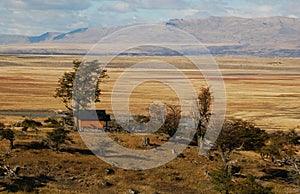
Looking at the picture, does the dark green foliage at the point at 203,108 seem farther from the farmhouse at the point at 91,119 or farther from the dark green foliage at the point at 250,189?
the dark green foliage at the point at 250,189

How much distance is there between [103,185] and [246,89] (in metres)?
130

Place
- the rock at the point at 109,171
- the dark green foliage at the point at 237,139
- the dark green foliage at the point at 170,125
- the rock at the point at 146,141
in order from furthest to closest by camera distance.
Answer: the dark green foliage at the point at 170,125 < the rock at the point at 146,141 < the dark green foliage at the point at 237,139 < the rock at the point at 109,171

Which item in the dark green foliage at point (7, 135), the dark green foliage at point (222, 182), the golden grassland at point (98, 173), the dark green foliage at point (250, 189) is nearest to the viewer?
the dark green foliage at point (250, 189)

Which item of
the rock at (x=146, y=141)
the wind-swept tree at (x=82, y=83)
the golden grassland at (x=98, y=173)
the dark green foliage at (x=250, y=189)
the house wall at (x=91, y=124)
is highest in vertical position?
the wind-swept tree at (x=82, y=83)

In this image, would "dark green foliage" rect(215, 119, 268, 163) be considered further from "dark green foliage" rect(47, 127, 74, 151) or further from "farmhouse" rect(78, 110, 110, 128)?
"dark green foliage" rect(47, 127, 74, 151)

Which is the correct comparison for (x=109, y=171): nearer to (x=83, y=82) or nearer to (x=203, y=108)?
(x=203, y=108)

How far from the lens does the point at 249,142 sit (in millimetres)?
53094

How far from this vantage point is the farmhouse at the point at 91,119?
59844 mm

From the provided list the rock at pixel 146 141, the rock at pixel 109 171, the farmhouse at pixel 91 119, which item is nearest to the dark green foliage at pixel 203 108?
the rock at pixel 146 141

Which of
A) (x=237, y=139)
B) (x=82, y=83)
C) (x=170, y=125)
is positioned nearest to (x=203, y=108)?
(x=170, y=125)

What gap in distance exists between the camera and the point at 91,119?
2371 inches

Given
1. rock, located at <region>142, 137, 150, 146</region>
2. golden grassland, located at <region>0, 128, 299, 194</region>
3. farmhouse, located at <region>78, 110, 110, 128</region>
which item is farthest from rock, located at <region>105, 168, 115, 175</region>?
farmhouse, located at <region>78, 110, 110, 128</region>


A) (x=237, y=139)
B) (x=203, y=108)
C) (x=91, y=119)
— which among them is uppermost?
(x=203, y=108)

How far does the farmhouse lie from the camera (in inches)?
2356
